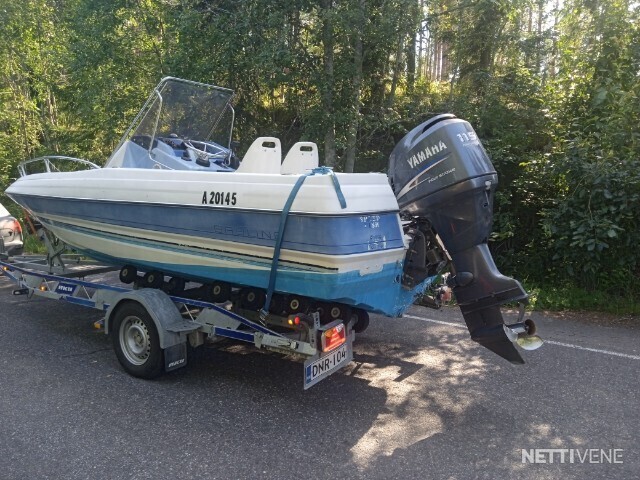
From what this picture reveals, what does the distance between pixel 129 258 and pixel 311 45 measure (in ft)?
19.9

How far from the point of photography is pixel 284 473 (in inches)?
125

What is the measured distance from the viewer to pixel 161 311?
4375 mm

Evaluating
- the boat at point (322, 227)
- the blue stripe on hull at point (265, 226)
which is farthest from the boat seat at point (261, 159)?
the blue stripe on hull at point (265, 226)

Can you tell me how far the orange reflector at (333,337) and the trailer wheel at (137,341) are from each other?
4.65 ft

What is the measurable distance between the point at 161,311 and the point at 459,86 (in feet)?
29.5

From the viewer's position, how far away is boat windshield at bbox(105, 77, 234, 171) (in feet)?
17.4

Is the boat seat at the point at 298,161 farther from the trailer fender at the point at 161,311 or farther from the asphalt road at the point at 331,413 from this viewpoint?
the asphalt road at the point at 331,413

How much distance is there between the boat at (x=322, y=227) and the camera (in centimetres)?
364

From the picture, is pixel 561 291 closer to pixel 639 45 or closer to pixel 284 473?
pixel 639 45

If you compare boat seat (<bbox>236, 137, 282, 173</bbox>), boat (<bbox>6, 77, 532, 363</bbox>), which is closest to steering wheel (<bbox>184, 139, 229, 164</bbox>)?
boat (<bbox>6, 77, 532, 363</bbox>)

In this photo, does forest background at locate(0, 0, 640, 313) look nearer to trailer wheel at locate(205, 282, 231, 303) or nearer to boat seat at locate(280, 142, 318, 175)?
boat seat at locate(280, 142, 318, 175)

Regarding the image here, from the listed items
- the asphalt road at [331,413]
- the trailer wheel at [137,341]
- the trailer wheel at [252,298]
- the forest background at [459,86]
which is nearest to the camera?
the asphalt road at [331,413]

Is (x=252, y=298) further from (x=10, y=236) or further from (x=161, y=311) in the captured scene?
(x=10, y=236)
